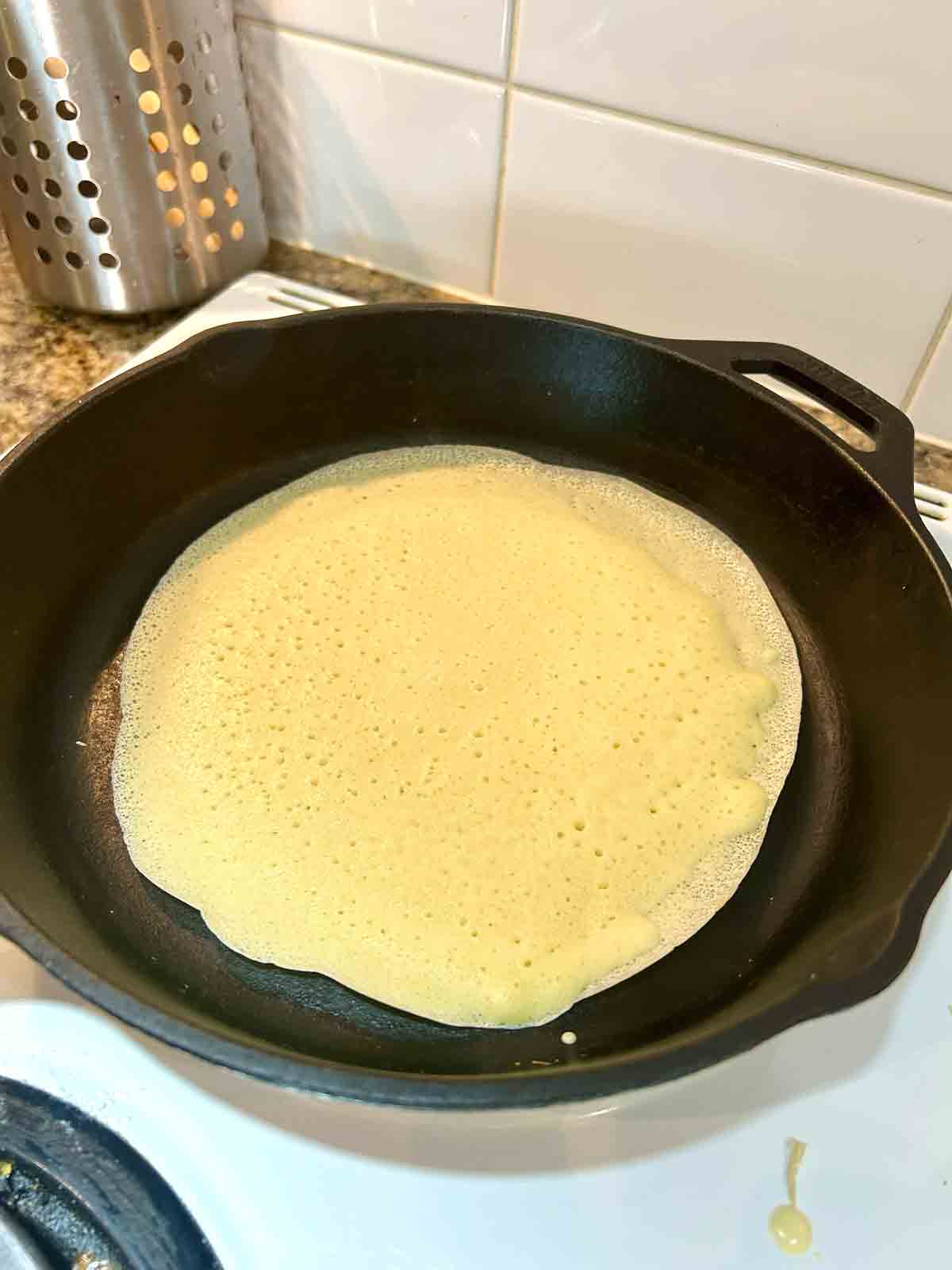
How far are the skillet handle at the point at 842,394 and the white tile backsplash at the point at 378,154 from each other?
0.27m

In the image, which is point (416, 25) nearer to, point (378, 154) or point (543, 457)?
point (378, 154)

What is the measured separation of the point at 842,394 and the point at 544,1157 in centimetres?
51

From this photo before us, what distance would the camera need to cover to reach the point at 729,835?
2.04 ft

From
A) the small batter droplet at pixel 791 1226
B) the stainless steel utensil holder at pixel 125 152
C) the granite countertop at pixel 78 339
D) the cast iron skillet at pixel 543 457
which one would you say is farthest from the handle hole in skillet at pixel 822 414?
the small batter droplet at pixel 791 1226

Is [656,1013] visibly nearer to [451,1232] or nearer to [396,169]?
[451,1232]

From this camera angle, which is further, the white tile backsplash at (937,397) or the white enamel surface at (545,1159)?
the white tile backsplash at (937,397)

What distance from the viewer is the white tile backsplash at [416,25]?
2.49 feet

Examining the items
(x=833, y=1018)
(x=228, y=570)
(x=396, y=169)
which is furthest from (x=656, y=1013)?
(x=396, y=169)

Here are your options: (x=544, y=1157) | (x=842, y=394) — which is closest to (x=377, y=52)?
(x=842, y=394)

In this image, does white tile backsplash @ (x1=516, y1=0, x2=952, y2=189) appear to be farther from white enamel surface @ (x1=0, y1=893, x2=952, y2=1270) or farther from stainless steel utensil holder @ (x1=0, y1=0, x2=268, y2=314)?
white enamel surface @ (x1=0, y1=893, x2=952, y2=1270)

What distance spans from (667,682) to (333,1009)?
1.01 ft

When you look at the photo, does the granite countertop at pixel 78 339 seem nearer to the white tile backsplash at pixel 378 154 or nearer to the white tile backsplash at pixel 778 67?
the white tile backsplash at pixel 378 154

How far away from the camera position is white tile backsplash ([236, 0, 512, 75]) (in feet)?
2.49

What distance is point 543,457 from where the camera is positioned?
834 mm
